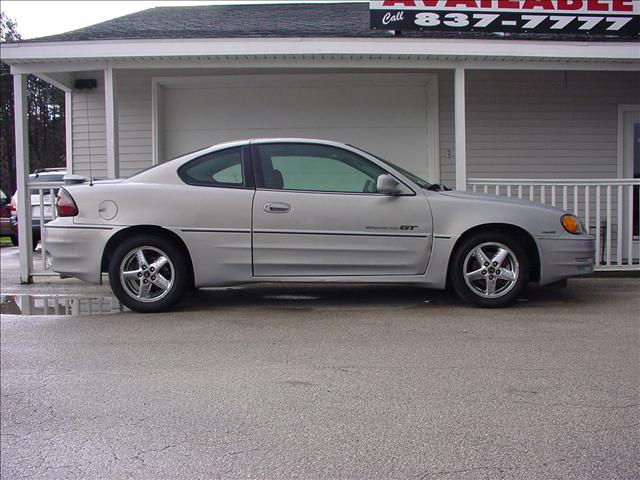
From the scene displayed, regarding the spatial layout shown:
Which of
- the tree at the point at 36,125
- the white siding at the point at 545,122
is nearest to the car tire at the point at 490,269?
the white siding at the point at 545,122

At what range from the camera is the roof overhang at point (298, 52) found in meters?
7.52

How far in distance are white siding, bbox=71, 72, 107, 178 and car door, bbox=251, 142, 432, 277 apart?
16.8 ft

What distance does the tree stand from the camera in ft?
95.5

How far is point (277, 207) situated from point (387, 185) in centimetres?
107

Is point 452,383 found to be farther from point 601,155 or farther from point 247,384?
point 601,155

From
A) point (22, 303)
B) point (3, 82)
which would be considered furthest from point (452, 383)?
point (3, 82)

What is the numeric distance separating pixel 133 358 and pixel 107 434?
1.32 meters

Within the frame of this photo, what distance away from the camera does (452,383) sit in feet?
13.7

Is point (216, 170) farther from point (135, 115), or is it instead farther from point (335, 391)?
point (135, 115)

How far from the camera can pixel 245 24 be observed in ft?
30.1

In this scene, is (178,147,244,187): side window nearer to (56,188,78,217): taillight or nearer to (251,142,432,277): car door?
(251,142,432,277): car door

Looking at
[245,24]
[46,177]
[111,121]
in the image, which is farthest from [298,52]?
[46,177]

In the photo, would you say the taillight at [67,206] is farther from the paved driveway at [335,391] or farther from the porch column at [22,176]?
the porch column at [22,176]

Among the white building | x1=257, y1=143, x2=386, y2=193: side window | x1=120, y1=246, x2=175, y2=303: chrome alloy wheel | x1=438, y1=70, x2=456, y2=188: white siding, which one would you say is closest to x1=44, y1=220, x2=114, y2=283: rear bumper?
x1=120, y1=246, x2=175, y2=303: chrome alloy wheel
